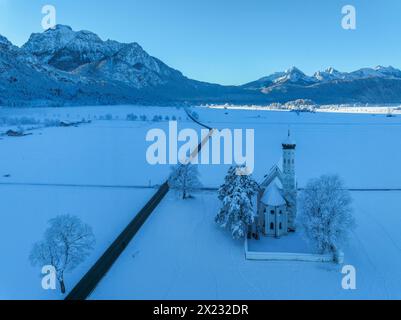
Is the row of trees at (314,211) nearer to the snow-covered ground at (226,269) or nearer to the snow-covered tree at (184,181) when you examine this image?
the snow-covered ground at (226,269)

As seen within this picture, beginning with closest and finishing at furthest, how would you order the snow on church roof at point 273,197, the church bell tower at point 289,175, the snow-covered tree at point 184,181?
the snow on church roof at point 273,197
the church bell tower at point 289,175
the snow-covered tree at point 184,181

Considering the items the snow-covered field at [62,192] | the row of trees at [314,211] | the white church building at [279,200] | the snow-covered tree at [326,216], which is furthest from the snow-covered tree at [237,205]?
the snow-covered field at [62,192]

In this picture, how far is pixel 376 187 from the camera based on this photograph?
3275 centimetres

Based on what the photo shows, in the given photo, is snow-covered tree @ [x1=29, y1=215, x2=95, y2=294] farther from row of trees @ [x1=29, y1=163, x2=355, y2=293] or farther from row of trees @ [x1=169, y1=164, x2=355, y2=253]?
row of trees @ [x1=169, y1=164, x2=355, y2=253]

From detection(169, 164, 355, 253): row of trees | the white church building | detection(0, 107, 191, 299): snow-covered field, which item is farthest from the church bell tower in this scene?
detection(0, 107, 191, 299): snow-covered field

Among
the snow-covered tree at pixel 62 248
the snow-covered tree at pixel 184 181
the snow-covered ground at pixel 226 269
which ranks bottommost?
the snow-covered ground at pixel 226 269

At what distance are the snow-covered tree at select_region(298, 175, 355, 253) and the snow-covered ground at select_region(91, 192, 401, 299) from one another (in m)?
1.30

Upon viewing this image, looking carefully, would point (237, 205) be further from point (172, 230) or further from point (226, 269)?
point (172, 230)

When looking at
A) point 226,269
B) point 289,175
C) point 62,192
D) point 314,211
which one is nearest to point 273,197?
point 289,175

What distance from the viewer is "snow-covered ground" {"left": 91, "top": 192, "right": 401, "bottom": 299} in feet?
53.4

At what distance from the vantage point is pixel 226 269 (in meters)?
18.2

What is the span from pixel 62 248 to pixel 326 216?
558 inches

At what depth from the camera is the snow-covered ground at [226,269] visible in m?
16.3

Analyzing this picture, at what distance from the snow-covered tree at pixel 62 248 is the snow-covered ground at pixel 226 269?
195 centimetres
